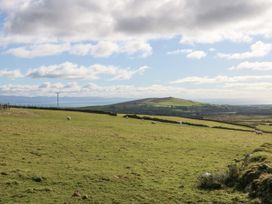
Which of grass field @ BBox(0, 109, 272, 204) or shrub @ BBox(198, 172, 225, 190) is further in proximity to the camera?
shrub @ BBox(198, 172, 225, 190)

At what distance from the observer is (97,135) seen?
3956cm

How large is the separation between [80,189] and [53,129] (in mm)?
23461

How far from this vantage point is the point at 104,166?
24.5 m

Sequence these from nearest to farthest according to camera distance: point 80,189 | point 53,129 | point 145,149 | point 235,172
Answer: point 80,189 → point 235,172 → point 145,149 → point 53,129

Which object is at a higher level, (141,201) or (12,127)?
(12,127)

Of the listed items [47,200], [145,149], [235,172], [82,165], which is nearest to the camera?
[47,200]

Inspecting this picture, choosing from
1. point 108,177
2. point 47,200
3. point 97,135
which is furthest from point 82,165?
point 97,135

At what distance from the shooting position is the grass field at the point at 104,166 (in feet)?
59.1

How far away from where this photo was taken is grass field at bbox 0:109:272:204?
18000mm

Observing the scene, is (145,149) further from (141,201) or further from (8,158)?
(141,201)

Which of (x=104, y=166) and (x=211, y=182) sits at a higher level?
(x=104, y=166)

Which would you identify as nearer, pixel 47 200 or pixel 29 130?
pixel 47 200

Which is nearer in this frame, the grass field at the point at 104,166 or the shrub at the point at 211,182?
the grass field at the point at 104,166

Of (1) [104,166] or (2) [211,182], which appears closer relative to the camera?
(2) [211,182]
